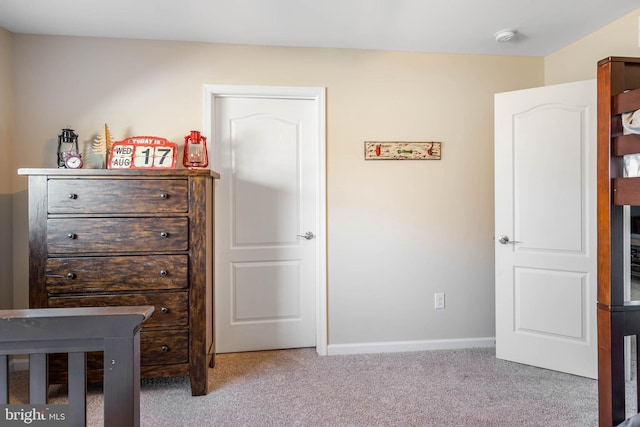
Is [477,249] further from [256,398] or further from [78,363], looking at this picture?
[78,363]

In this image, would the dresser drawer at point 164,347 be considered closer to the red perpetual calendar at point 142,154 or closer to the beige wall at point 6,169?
the red perpetual calendar at point 142,154

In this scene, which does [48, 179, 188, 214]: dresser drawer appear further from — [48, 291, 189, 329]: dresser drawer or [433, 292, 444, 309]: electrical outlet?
[433, 292, 444, 309]: electrical outlet

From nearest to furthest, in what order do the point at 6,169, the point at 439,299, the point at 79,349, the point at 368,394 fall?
1. the point at 79,349
2. the point at 368,394
3. the point at 6,169
4. the point at 439,299

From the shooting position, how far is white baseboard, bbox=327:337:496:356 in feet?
9.42

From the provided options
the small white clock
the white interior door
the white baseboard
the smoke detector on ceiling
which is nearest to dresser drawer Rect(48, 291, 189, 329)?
the small white clock

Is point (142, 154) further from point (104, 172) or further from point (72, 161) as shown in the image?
point (72, 161)

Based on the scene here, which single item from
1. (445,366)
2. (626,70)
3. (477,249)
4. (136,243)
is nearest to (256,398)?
(136,243)

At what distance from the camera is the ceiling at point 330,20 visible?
222 centimetres

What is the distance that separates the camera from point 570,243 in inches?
98.3

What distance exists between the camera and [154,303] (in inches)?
86.2

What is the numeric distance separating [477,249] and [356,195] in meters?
1.09

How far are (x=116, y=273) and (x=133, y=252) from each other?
0.50ft

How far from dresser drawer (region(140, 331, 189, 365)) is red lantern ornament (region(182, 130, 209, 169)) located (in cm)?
110

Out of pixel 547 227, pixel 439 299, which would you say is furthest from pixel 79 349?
pixel 547 227
